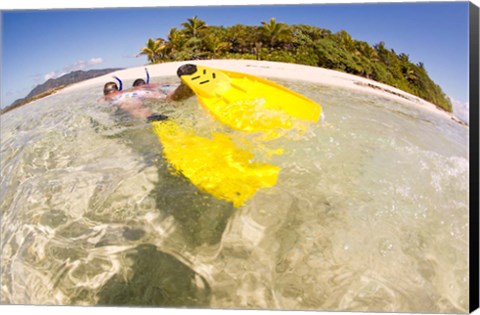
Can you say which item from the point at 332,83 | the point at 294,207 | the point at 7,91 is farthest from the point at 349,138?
the point at 7,91

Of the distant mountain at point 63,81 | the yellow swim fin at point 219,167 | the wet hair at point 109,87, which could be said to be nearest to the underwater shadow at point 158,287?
the yellow swim fin at point 219,167

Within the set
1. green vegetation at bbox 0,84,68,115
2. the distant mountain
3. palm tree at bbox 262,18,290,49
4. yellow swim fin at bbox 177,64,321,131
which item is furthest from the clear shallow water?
palm tree at bbox 262,18,290,49

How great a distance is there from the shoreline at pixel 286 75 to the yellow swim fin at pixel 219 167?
6.06ft

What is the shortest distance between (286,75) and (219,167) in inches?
104

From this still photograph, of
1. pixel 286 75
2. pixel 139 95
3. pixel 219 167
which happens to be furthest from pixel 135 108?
pixel 286 75

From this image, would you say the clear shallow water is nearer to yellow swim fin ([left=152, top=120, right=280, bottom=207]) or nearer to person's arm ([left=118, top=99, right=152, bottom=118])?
yellow swim fin ([left=152, top=120, right=280, bottom=207])

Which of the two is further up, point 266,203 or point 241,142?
point 241,142

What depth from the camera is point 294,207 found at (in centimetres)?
290

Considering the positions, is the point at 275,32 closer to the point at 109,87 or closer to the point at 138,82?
the point at 138,82

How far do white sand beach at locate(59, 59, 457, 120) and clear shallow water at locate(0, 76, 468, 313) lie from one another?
1.44 m

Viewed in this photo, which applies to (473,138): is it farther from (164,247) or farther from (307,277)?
(164,247)

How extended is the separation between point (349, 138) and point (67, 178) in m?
2.66

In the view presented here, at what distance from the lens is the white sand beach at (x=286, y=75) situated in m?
4.88

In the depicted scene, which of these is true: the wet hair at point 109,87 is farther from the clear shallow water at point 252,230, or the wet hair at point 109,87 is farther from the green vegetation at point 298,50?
the clear shallow water at point 252,230
